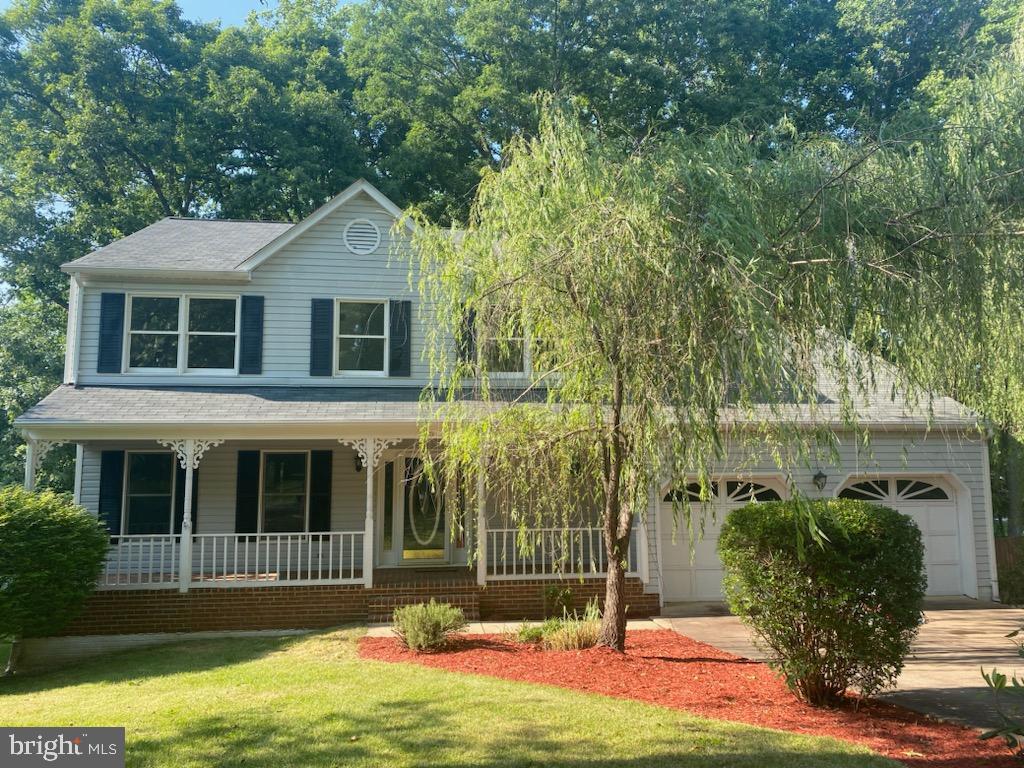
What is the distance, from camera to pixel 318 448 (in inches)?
507

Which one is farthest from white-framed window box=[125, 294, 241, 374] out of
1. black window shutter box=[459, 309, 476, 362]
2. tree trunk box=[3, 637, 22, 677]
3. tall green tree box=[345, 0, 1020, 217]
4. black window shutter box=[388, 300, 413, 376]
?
tall green tree box=[345, 0, 1020, 217]

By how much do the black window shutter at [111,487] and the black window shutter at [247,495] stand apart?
188cm

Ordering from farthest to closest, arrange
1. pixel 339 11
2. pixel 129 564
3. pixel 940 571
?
1. pixel 339 11
2. pixel 940 571
3. pixel 129 564

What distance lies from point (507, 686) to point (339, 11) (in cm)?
2979

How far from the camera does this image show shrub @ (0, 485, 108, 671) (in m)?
8.95

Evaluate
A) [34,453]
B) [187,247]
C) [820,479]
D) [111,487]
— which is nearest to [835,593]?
[820,479]

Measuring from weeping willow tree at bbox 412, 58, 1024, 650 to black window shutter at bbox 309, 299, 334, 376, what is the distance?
561cm

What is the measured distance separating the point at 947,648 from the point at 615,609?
14.1ft

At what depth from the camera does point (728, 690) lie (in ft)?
22.3

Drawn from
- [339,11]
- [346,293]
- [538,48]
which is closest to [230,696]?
[346,293]

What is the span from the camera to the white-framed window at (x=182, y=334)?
12727 mm

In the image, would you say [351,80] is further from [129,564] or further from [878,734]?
[878,734]

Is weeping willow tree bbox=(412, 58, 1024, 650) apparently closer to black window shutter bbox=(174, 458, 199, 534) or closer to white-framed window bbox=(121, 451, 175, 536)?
black window shutter bbox=(174, 458, 199, 534)

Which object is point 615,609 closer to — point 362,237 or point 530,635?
point 530,635
